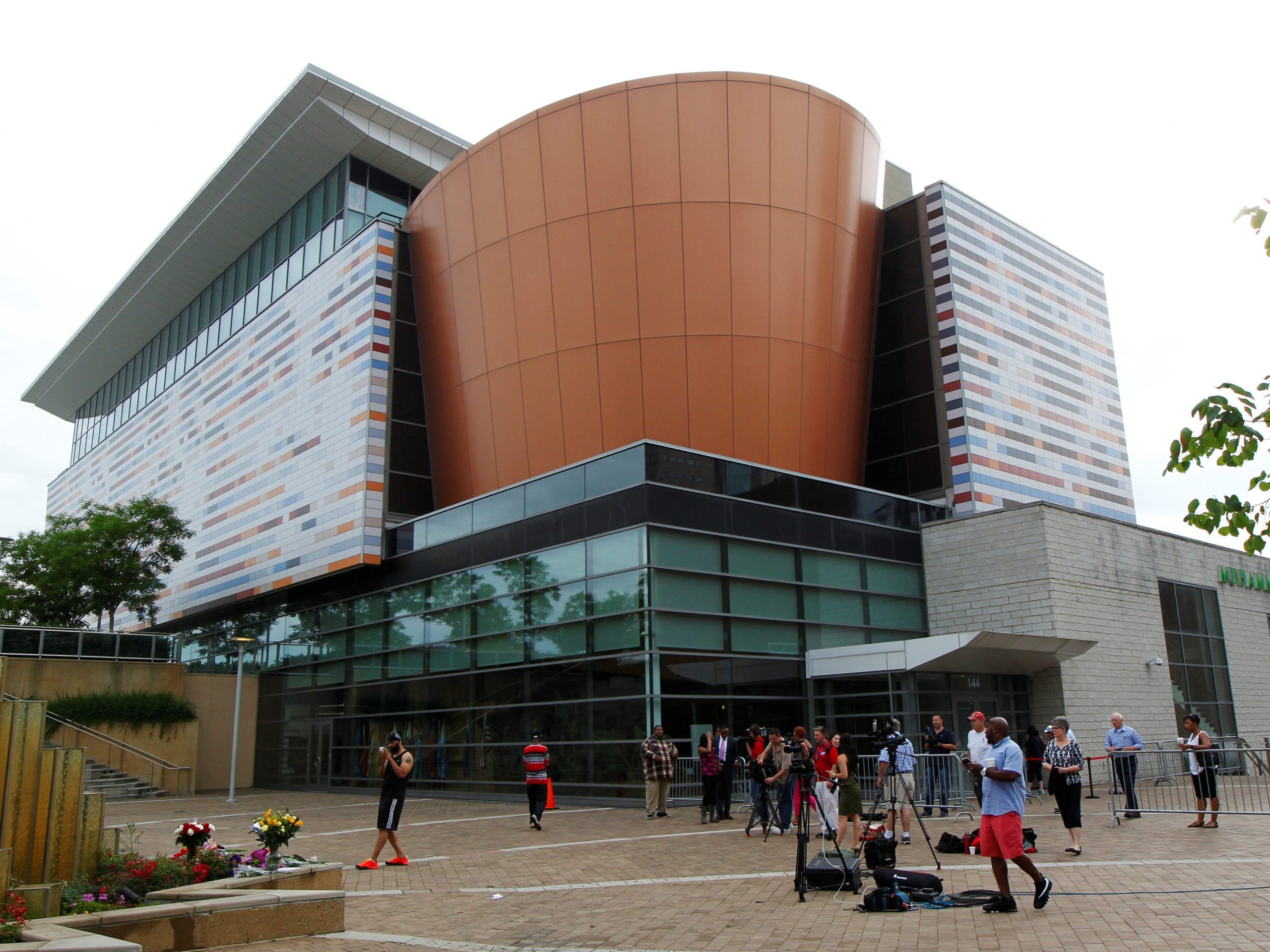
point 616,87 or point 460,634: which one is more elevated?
point 616,87

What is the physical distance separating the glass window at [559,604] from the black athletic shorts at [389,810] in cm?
941

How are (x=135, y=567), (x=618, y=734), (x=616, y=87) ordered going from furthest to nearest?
(x=135, y=567), (x=616, y=87), (x=618, y=734)

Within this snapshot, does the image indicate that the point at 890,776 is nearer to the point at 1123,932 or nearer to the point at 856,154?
the point at 1123,932

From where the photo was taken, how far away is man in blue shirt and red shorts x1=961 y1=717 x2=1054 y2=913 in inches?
355

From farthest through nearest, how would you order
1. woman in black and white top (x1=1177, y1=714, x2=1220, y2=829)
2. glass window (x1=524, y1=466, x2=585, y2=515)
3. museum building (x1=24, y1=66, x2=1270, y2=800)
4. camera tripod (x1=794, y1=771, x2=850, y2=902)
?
1. glass window (x1=524, y1=466, x2=585, y2=515)
2. museum building (x1=24, y1=66, x2=1270, y2=800)
3. woman in black and white top (x1=1177, y1=714, x2=1220, y2=829)
4. camera tripod (x1=794, y1=771, x2=850, y2=902)

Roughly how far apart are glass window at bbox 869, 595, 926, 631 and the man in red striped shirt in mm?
11381

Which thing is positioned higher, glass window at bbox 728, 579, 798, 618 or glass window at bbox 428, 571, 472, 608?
glass window at bbox 428, 571, 472, 608

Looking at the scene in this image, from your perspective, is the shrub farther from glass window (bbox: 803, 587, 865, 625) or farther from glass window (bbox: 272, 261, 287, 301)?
glass window (bbox: 803, 587, 865, 625)

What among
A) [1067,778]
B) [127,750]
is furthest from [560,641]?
[127,750]

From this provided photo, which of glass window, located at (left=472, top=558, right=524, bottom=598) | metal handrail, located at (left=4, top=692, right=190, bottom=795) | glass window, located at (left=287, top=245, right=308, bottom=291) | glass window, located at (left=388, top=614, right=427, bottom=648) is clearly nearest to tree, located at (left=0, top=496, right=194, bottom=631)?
metal handrail, located at (left=4, top=692, right=190, bottom=795)

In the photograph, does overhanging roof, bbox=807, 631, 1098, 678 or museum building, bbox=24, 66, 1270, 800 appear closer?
overhanging roof, bbox=807, 631, 1098, 678

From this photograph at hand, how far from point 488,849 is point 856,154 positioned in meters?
21.9

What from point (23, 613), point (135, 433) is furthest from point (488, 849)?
point (135, 433)

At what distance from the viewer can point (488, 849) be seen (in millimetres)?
15219
